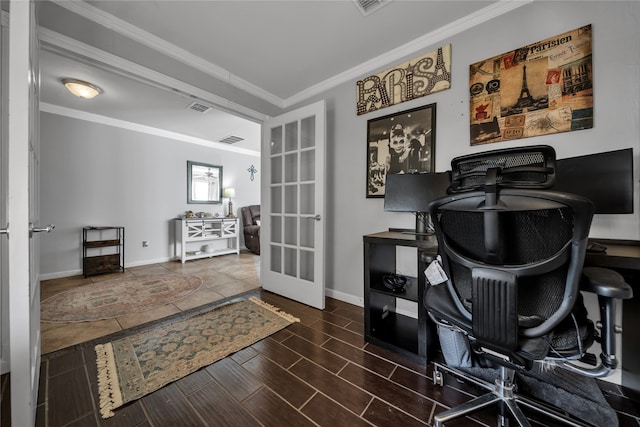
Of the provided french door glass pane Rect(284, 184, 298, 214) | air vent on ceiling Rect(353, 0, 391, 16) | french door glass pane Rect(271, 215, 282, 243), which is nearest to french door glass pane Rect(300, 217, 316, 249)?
french door glass pane Rect(284, 184, 298, 214)

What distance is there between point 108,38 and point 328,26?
5.45 ft

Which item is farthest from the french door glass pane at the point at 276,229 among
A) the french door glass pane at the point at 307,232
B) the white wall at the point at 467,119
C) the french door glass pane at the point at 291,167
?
the white wall at the point at 467,119

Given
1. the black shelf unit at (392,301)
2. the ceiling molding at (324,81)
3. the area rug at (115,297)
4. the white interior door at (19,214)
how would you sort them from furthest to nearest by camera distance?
the area rug at (115,297)
the ceiling molding at (324,81)
the black shelf unit at (392,301)
the white interior door at (19,214)

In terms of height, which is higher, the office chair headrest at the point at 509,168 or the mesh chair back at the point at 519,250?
the office chair headrest at the point at 509,168

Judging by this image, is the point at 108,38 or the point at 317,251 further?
the point at 317,251

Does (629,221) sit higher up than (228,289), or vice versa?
(629,221)

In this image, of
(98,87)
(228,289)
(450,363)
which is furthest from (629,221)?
(98,87)

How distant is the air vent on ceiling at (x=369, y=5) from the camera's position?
1.63m

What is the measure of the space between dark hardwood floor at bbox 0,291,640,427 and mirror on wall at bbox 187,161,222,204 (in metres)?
3.50

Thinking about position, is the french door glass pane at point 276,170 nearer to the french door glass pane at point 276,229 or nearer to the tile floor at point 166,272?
the french door glass pane at point 276,229

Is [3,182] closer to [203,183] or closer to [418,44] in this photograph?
[418,44]

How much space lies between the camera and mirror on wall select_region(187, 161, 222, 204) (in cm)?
470

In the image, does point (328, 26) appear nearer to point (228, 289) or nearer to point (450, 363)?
point (450, 363)

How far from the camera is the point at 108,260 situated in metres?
3.49
